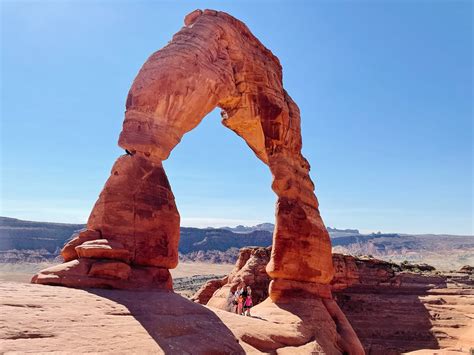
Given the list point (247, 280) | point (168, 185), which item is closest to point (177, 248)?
point (168, 185)

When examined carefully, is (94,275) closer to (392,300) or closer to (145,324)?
(145,324)

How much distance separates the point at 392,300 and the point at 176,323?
2943 centimetres

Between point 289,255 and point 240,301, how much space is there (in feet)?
6.76

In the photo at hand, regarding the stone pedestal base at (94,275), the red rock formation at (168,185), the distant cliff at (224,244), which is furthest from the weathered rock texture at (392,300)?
the distant cliff at (224,244)

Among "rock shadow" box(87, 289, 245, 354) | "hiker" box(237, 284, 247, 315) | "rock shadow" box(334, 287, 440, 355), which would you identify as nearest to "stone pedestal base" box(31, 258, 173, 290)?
"rock shadow" box(87, 289, 245, 354)

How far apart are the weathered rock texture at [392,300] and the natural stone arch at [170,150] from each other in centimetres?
1305

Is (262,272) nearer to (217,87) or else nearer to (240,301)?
(240,301)

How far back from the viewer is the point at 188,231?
12138 centimetres

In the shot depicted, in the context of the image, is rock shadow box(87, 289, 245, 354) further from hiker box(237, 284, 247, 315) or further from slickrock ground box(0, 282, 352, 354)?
hiker box(237, 284, 247, 315)

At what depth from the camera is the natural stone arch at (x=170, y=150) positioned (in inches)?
348

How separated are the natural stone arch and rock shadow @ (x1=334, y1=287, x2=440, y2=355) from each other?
1818 centimetres

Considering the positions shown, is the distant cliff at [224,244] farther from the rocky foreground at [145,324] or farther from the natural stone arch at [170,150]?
the rocky foreground at [145,324]

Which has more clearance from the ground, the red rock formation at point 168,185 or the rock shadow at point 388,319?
the red rock formation at point 168,185

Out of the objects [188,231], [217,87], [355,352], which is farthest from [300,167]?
[188,231]
